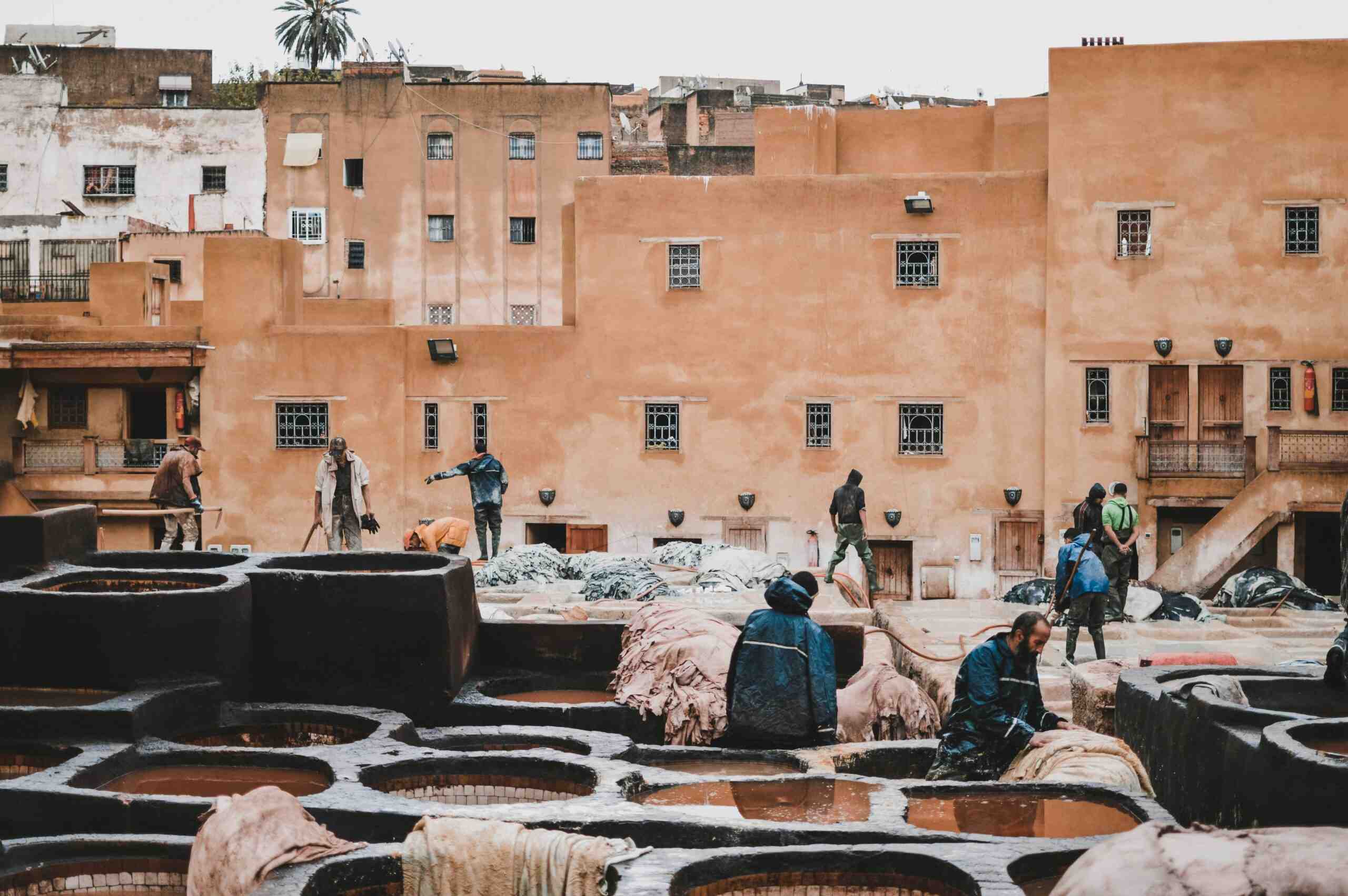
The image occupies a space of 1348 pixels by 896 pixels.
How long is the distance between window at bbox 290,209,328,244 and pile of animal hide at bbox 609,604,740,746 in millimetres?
30304

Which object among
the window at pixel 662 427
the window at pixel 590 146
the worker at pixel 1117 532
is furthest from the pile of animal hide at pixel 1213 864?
the window at pixel 590 146

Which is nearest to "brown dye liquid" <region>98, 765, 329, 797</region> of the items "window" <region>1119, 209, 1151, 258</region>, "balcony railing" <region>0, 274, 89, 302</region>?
"window" <region>1119, 209, 1151, 258</region>

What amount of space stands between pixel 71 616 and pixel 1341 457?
A: 22674mm

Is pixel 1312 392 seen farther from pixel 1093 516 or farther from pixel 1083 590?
pixel 1083 590

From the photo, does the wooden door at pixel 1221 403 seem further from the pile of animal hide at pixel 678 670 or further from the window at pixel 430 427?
the pile of animal hide at pixel 678 670

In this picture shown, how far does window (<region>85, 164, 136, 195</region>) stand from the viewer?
4375 centimetres

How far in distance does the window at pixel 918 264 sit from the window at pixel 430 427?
29.1 feet

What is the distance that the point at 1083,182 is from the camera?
2919cm

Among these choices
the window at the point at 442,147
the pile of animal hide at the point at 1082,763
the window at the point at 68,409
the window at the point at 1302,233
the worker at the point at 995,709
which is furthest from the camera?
the window at the point at 442,147

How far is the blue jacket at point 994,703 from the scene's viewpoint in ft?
32.6

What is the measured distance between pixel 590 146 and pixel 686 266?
13.1m

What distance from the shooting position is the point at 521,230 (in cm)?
4244

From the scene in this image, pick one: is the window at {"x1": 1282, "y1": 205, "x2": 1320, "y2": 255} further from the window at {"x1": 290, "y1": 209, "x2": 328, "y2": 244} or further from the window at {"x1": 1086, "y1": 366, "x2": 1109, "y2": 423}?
the window at {"x1": 290, "y1": 209, "x2": 328, "y2": 244}

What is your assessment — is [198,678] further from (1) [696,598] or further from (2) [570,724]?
(1) [696,598]
